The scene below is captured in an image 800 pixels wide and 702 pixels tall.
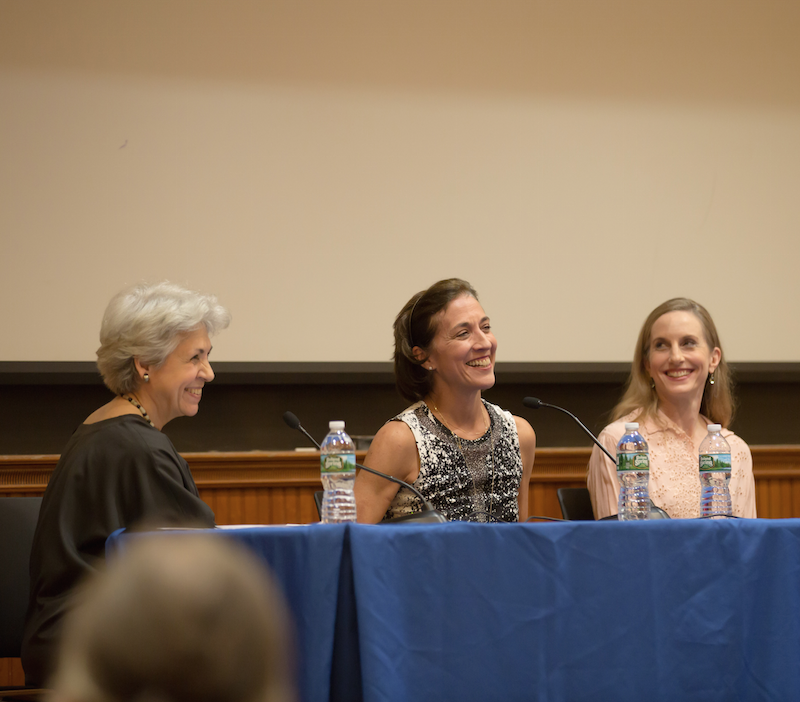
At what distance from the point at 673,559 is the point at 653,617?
11 cm

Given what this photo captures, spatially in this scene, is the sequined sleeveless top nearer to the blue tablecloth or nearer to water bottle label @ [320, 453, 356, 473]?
water bottle label @ [320, 453, 356, 473]

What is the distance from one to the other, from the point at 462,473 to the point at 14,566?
4.00ft

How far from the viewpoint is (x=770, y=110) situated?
3803 mm

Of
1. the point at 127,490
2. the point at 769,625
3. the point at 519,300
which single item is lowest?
the point at 769,625

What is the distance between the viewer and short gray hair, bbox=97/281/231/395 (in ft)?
6.81

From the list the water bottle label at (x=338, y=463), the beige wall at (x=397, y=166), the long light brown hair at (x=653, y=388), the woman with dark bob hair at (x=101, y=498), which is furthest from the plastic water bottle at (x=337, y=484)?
the beige wall at (x=397, y=166)

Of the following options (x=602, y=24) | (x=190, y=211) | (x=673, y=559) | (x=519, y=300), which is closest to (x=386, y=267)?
(x=519, y=300)

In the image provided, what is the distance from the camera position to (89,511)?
1.83 metres

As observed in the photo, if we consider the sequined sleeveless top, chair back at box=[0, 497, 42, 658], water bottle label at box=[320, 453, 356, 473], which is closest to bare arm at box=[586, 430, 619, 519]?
the sequined sleeveless top

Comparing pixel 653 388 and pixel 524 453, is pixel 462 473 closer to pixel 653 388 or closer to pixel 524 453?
pixel 524 453

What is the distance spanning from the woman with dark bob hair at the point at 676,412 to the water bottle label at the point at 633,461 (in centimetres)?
44

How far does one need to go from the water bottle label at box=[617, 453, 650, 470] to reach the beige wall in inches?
55.4

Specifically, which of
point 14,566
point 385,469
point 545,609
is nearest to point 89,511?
point 14,566

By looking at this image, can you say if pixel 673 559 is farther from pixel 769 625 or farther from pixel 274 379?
pixel 274 379
